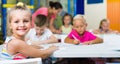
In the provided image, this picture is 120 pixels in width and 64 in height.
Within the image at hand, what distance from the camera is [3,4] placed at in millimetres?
6086

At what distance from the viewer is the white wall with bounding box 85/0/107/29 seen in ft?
23.7

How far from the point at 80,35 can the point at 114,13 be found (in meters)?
4.24

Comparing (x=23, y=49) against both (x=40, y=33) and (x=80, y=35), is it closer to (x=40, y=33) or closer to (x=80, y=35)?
(x=80, y=35)

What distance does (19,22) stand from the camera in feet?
6.48

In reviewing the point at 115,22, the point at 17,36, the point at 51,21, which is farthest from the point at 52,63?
the point at 115,22

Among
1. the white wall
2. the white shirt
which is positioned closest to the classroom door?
the white wall

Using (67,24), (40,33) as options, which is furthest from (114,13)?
(40,33)

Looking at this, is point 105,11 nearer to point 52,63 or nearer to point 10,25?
point 52,63

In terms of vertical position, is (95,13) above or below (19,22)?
below

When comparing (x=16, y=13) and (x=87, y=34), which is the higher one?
(x=16, y=13)

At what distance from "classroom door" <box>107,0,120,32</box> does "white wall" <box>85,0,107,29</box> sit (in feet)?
0.38

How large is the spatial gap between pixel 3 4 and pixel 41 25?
3007 millimetres

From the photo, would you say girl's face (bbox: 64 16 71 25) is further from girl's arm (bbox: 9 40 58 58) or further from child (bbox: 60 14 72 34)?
girl's arm (bbox: 9 40 58 58)

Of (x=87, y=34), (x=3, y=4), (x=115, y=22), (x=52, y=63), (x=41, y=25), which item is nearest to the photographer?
(x=52, y=63)
